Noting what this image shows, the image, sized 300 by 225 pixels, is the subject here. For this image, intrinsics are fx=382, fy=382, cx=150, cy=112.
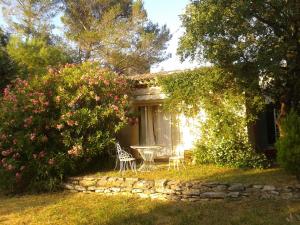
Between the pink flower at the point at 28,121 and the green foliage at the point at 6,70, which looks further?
the green foliage at the point at 6,70

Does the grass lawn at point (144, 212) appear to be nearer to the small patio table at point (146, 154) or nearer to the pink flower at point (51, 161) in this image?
the pink flower at point (51, 161)

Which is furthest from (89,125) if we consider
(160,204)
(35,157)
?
(160,204)

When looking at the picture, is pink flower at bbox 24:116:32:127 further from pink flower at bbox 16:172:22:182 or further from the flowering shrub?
pink flower at bbox 16:172:22:182

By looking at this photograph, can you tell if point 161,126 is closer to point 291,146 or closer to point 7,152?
point 7,152

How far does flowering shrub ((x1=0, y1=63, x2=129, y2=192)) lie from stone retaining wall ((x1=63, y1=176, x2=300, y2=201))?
3.50 ft

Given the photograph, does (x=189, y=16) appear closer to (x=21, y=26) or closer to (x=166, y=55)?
(x=166, y=55)

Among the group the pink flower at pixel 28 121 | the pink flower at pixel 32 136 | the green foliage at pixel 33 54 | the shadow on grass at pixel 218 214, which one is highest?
the green foliage at pixel 33 54

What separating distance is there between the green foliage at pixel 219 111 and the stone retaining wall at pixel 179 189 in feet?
9.27

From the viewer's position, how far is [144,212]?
871 centimetres

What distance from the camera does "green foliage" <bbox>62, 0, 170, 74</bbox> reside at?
79.8 feet

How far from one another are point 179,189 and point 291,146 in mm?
2904

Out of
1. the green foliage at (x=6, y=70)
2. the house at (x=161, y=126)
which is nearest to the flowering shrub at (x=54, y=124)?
the house at (x=161, y=126)

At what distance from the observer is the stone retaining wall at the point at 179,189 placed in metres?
8.90

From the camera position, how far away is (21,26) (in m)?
25.9
